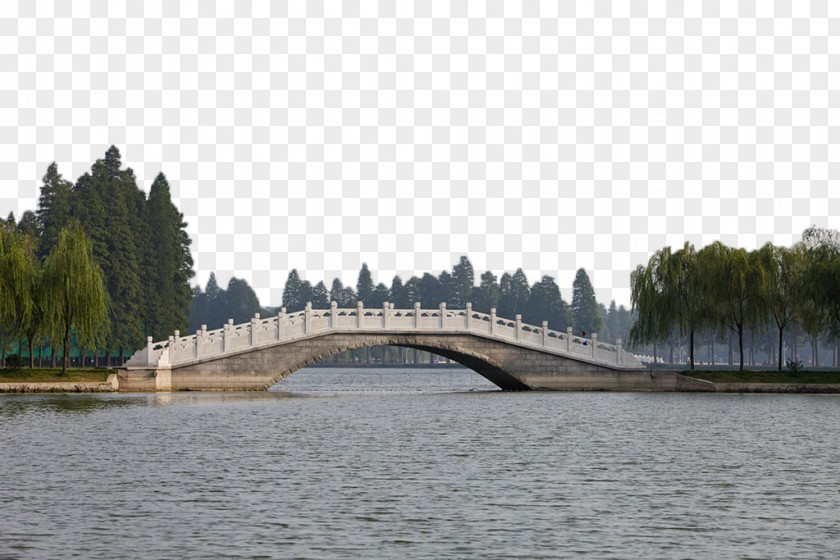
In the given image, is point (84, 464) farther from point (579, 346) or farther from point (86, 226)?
point (86, 226)

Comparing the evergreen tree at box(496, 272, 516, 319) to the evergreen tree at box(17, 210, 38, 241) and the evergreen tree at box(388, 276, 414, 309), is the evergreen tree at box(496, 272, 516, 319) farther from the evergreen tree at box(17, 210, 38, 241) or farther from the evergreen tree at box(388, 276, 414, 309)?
the evergreen tree at box(17, 210, 38, 241)

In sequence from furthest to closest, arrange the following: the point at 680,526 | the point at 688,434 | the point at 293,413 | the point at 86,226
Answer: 1. the point at 86,226
2. the point at 293,413
3. the point at 688,434
4. the point at 680,526

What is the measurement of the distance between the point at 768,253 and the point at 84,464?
3912 cm

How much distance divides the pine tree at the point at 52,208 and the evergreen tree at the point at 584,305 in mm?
75181

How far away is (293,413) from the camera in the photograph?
41.2 meters

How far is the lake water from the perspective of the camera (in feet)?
54.3

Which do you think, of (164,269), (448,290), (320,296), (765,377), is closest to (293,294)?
(320,296)

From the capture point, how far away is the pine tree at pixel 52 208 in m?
68.6

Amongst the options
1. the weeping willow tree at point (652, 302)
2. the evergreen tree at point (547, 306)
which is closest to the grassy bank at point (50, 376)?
the weeping willow tree at point (652, 302)

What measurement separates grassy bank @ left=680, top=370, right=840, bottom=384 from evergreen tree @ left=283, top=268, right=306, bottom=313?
10027cm

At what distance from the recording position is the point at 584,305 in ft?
447

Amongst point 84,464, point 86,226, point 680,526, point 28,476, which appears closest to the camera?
point 680,526

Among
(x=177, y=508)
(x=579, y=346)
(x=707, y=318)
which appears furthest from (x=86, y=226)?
(x=177, y=508)

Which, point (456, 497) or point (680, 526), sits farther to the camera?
point (456, 497)
